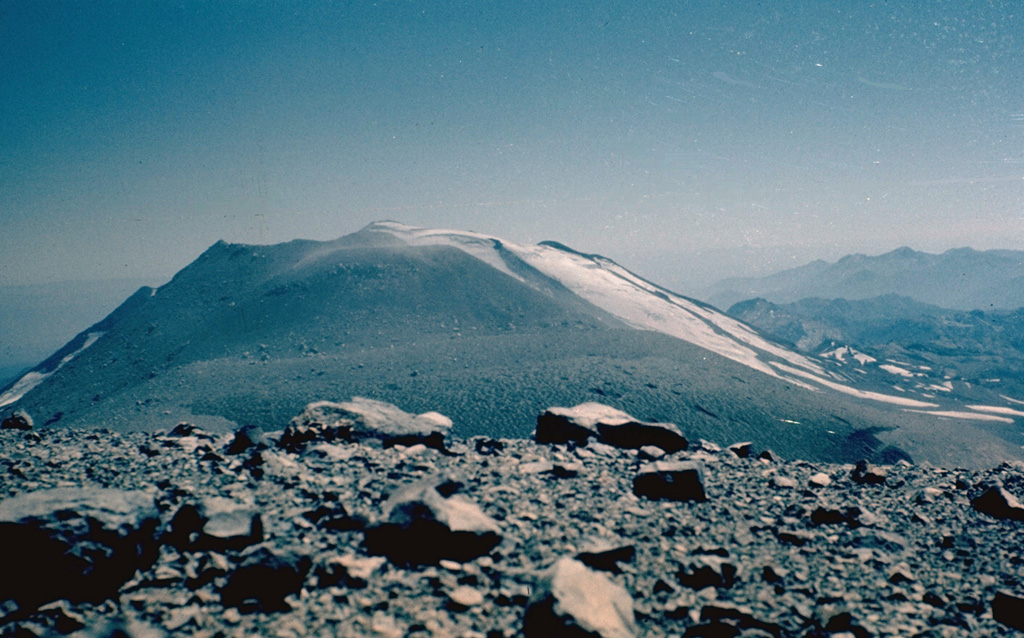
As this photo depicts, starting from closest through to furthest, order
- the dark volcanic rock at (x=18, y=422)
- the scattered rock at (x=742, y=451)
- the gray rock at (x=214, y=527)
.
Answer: the gray rock at (x=214, y=527), the scattered rock at (x=742, y=451), the dark volcanic rock at (x=18, y=422)

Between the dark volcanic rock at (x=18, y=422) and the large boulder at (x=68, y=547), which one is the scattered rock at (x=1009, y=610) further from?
the dark volcanic rock at (x=18, y=422)

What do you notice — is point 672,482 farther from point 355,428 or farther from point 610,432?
point 355,428

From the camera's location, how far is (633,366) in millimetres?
22641

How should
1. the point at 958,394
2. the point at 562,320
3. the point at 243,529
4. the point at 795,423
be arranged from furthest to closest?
the point at 958,394 → the point at 562,320 → the point at 795,423 → the point at 243,529

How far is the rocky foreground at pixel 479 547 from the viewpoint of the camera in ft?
12.4

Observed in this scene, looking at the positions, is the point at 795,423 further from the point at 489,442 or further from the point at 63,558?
the point at 63,558

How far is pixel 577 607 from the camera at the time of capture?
3.67 meters

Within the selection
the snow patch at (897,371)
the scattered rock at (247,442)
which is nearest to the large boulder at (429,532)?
the scattered rock at (247,442)

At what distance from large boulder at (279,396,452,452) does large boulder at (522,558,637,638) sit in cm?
454

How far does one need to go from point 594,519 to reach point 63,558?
16.2 ft

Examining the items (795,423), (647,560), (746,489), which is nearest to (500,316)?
(795,423)

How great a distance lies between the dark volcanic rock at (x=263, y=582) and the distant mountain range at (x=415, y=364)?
454 inches

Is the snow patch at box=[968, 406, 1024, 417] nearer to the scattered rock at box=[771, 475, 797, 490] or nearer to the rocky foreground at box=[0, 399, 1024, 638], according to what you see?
the rocky foreground at box=[0, 399, 1024, 638]

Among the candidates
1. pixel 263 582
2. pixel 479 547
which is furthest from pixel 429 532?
pixel 263 582
